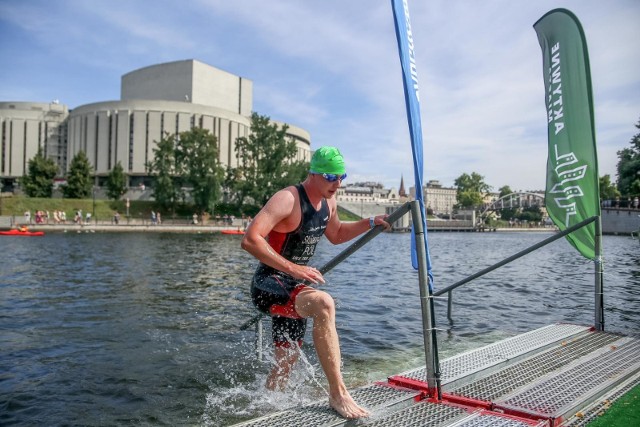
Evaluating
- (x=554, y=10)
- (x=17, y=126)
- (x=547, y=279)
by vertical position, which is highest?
(x=17, y=126)

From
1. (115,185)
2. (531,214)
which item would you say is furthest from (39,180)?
(531,214)

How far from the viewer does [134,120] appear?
111312 mm

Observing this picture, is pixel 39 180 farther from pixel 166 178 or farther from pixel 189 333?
pixel 189 333

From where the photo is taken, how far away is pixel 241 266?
77.2 ft

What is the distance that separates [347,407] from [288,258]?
1.38m

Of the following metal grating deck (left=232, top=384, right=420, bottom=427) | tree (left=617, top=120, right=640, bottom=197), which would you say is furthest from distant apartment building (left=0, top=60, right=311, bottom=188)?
metal grating deck (left=232, top=384, right=420, bottom=427)

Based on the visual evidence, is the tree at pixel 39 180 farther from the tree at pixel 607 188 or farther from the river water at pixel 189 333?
the tree at pixel 607 188

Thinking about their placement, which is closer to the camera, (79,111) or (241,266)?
(241,266)

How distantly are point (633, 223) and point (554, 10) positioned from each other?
312ft

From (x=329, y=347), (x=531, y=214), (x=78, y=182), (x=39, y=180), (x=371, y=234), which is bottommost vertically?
(x=329, y=347)

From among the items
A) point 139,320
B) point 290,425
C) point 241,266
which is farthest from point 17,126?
point 290,425

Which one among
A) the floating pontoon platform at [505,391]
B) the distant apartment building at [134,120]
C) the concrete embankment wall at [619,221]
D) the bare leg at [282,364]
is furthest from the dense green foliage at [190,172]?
the floating pontoon platform at [505,391]

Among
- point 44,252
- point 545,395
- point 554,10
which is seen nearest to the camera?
point 545,395

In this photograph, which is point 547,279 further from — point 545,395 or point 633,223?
point 633,223
